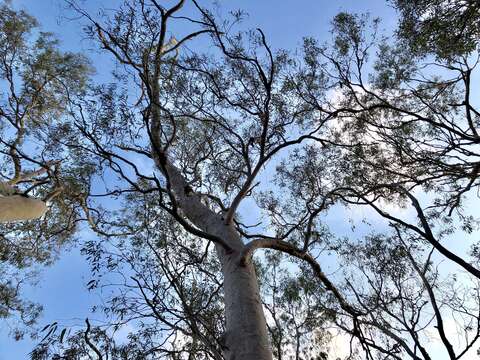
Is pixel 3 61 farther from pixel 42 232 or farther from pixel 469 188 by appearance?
pixel 469 188

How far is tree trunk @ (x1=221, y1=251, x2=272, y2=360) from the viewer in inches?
99.1

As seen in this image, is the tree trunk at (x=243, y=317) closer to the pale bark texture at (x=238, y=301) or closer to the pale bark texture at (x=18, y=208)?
the pale bark texture at (x=238, y=301)

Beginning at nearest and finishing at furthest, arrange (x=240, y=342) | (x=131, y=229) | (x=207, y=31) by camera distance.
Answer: (x=240, y=342) → (x=207, y=31) → (x=131, y=229)

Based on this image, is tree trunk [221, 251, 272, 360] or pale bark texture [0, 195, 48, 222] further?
pale bark texture [0, 195, 48, 222]

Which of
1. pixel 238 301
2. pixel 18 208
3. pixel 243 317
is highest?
pixel 18 208

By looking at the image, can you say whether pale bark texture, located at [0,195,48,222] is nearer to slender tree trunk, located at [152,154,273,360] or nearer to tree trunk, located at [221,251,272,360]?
slender tree trunk, located at [152,154,273,360]

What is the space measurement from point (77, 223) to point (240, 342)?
498 centimetres

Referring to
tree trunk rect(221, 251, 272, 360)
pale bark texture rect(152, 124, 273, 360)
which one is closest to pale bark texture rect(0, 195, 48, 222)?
pale bark texture rect(152, 124, 273, 360)

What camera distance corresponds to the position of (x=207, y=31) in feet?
15.9

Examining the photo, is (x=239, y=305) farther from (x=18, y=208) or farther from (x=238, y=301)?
(x=18, y=208)

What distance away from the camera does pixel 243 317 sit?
8.87ft

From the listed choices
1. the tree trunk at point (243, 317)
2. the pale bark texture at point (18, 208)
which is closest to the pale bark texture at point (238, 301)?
the tree trunk at point (243, 317)

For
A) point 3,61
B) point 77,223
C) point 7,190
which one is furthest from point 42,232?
point 7,190

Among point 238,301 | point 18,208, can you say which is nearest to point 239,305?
point 238,301
